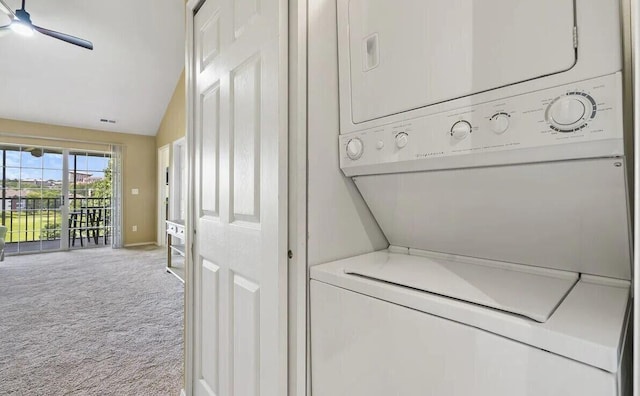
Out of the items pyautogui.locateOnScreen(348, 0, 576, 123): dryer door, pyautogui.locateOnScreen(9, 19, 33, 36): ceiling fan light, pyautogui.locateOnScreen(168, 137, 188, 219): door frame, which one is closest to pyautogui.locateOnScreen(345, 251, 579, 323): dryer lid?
pyautogui.locateOnScreen(348, 0, 576, 123): dryer door

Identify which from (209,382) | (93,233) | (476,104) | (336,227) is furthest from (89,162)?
(476,104)

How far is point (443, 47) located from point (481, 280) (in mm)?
578

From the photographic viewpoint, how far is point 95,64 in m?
4.34

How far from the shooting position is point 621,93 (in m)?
0.50

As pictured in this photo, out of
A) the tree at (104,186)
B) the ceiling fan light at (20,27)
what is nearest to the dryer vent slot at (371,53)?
the ceiling fan light at (20,27)

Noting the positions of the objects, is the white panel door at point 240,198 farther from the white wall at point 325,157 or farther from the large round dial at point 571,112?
the large round dial at point 571,112

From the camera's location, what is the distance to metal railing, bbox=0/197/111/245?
5137mm

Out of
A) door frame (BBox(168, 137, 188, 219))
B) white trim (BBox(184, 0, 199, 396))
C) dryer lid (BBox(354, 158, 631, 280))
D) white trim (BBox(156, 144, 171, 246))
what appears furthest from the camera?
white trim (BBox(156, 144, 171, 246))

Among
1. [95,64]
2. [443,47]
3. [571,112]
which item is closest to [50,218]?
[95,64]

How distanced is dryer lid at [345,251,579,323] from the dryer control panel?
0.93 ft

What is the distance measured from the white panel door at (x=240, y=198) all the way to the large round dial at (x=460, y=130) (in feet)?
1.53

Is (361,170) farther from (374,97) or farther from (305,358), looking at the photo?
(305,358)

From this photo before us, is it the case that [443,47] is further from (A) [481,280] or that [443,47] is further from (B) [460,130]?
(A) [481,280]

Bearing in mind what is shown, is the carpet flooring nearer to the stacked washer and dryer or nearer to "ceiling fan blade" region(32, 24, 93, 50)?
the stacked washer and dryer
